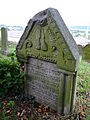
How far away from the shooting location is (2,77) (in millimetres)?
3145

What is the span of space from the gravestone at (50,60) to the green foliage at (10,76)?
185 millimetres

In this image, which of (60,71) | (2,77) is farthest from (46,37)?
(2,77)

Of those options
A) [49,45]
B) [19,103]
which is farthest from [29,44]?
[19,103]

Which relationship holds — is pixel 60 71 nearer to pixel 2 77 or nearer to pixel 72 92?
pixel 72 92

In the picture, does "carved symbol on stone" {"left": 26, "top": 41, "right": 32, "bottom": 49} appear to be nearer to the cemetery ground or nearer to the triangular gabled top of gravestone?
the triangular gabled top of gravestone

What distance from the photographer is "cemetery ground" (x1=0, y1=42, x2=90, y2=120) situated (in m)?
2.70

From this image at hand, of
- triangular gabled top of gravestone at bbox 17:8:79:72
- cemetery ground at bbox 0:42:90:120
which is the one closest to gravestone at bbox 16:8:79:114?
triangular gabled top of gravestone at bbox 17:8:79:72

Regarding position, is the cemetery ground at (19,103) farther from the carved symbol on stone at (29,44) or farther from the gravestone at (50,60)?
the carved symbol on stone at (29,44)

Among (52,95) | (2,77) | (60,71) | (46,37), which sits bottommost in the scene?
(52,95)

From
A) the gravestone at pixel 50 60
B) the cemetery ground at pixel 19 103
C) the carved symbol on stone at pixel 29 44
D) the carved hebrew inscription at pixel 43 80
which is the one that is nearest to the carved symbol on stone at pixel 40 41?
the gravestone at pixel 50 60

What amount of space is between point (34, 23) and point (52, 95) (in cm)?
149

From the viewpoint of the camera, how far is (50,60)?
8.57 ft

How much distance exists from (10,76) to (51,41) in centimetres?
122

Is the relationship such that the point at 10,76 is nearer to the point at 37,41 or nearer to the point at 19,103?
the point at 19,103
